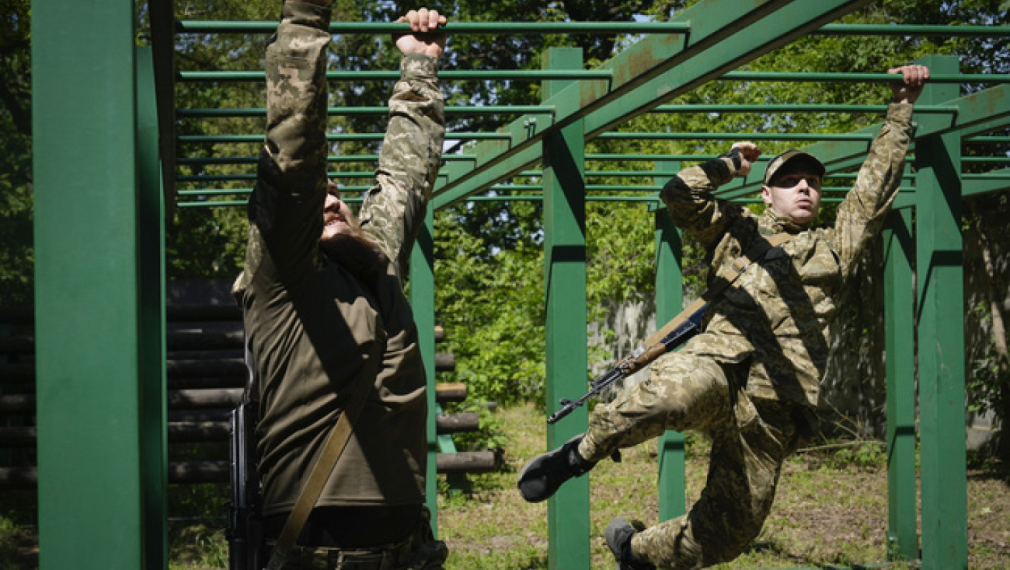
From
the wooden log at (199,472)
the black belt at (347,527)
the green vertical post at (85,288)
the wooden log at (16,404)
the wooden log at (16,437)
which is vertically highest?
the green vertical post at (85,288)

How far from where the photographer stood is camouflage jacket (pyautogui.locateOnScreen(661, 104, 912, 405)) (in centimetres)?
434

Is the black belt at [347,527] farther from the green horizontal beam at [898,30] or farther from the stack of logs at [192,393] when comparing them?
the stack of logs at [192,393]

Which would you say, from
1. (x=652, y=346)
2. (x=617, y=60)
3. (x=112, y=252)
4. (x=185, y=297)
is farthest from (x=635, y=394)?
(x=185, y=297)

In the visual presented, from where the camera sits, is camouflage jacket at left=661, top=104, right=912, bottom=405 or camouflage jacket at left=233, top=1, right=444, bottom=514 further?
camouflage jacket at left=661, top=104, right=912, bottom=405

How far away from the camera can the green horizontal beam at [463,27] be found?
3154mm

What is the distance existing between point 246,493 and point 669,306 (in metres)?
5.47

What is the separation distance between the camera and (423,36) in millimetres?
3146

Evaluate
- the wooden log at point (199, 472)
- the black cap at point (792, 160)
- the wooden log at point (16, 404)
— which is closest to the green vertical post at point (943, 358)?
the black cap at point (792, 160)

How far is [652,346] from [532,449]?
7.83 meters

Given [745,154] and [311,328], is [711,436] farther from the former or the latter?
[311,328]

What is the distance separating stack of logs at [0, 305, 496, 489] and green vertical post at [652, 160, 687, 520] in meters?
2.43

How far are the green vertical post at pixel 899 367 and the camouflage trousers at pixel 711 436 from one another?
2717mm

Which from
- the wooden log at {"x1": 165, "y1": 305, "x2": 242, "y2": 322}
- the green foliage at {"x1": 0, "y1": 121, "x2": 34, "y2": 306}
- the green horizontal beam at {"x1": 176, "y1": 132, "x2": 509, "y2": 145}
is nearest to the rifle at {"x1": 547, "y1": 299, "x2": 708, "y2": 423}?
the green horizontal beam at {"x1": 176, "y1": 132, "x2": 509, "y2": 145}

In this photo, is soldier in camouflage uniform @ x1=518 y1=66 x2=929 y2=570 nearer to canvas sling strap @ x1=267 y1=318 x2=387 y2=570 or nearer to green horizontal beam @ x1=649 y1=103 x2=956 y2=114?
Answer: green horizontal beam @ x1=649 y1=103 x2=956 y2=114
